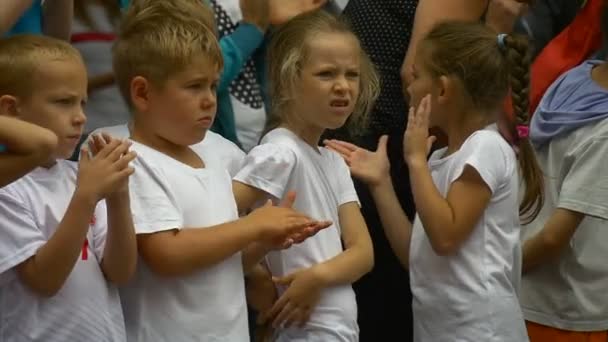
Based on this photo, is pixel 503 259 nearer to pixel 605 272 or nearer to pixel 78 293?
pixel 605 272

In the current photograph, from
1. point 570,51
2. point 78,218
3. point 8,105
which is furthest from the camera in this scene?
point 570,51

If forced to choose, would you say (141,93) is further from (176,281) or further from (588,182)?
(588,182)

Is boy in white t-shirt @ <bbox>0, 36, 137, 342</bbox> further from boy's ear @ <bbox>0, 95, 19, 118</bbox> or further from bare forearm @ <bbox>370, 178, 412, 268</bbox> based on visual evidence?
bare forearm @ <bbox>370, 178, 412, 268</bbox>

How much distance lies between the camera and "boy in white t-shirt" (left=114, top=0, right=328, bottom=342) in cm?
211

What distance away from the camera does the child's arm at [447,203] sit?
2.50 meters

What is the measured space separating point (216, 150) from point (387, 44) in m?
0.72

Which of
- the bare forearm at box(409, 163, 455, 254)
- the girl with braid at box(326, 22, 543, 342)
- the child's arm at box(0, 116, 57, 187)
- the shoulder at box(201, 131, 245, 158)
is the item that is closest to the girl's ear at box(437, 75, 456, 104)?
the girl with braid at box(326, 22, 543, 342)

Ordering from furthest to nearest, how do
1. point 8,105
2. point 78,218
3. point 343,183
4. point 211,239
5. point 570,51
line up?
1. point 570,51
2. point 343,183
3. point 211,239
4. point 8,105
5. point 78,218

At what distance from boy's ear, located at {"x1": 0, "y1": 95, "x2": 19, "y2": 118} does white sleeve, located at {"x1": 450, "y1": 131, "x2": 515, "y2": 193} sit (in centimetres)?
99

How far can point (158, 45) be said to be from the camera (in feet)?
7.16

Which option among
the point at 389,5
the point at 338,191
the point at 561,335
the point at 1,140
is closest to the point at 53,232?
the point at 1,140

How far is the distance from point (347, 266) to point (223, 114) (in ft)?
1.69

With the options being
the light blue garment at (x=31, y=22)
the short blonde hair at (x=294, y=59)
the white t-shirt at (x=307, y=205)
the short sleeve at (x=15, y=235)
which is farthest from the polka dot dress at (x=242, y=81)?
the short sleeve at (x=15, y=235)

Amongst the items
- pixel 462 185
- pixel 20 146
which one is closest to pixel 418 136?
pixel 462 185
